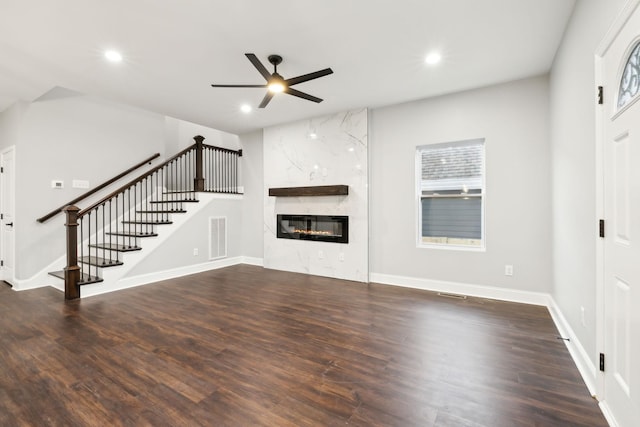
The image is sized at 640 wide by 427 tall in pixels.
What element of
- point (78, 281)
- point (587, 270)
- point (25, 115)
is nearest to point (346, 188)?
point (587, 270)

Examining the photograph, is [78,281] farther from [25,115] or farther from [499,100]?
[499,100]

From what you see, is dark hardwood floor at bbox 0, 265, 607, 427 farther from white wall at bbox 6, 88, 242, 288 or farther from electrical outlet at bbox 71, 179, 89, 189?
electrical outlet at bbox 71, 179, 89, 189

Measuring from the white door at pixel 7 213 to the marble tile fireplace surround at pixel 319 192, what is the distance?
393 centimetres

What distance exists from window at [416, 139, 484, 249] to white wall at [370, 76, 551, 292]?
0.44 feet

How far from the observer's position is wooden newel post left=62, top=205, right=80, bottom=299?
156 inches

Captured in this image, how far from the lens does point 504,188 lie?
12.9 feet

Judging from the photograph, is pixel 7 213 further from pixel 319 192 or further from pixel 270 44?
pixel 270 44

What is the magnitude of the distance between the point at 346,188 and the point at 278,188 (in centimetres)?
148

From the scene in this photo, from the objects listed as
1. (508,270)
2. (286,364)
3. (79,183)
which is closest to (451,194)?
(508,270)

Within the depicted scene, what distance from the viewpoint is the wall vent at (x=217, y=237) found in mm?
5965

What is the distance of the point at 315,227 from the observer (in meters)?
5.49

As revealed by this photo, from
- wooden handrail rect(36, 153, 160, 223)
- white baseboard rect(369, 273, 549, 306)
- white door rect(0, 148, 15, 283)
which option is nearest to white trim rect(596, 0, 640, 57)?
white baseboard rect(369, 273, 549, 306)

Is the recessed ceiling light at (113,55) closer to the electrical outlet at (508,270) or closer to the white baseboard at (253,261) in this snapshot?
the white baseboard at (253,261)

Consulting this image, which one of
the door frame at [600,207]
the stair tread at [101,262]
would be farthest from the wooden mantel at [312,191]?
the door frame at [600,207]
